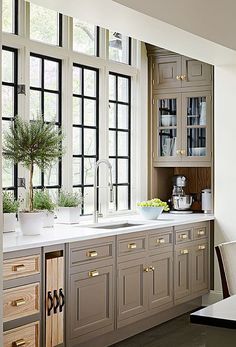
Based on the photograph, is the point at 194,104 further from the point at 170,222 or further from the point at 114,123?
the point at 170,222

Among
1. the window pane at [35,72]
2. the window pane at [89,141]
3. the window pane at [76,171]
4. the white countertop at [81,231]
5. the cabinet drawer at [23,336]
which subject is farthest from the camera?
the window pane at [89,141]

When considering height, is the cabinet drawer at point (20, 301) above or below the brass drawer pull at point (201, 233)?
below

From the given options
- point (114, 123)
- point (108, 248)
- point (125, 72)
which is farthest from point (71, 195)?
point (125, 72)

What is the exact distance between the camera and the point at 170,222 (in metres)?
5.45

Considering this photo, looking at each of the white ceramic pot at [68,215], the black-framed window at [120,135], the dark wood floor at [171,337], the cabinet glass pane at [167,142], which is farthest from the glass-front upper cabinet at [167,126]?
the dark wood floor at [171,337]

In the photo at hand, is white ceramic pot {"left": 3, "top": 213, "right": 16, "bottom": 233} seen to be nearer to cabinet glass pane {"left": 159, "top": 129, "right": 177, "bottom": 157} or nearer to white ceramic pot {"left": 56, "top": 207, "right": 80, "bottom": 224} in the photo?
white ceramic pot {"left": 56, "top": 207, "right": 80, "bottom": 224}

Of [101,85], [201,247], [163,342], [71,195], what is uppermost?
[101,85]

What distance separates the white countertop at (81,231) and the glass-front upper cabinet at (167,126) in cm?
64

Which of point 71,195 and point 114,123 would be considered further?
point 114,123

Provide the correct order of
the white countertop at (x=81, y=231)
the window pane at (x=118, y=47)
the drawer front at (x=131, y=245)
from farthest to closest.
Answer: the window pane at (x=118, y=47) → the drawer front at (x=131, y=245) → the white countertop at (x=81, y=231)

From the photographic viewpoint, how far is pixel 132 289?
4.93 meters

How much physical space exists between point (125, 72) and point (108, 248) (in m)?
2.18

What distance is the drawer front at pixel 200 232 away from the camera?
5.84 metres

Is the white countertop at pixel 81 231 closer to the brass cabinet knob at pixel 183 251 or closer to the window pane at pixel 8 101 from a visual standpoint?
the brass cabinet knob at pixel 183 251
